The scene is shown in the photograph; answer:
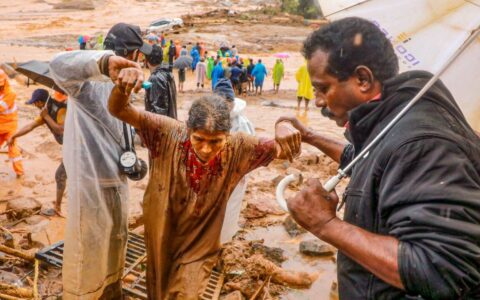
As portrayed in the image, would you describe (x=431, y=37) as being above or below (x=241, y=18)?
above

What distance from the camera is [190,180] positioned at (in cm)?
250

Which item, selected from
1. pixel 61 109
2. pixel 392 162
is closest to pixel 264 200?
pixel 61 109

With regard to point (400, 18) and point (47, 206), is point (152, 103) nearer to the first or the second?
point (47, 206)

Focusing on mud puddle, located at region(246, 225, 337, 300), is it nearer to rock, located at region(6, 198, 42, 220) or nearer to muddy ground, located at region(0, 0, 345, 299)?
muddy ground, located at region(0, 0, 345, 299)

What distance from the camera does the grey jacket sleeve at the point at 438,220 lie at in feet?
3.50

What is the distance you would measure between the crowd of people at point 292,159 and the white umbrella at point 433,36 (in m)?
0.28

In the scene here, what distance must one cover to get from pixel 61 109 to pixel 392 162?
4253 millimetres

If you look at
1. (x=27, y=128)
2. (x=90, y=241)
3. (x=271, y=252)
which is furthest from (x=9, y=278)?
(x=27, y=128)

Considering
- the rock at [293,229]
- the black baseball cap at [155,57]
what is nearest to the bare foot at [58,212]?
the black baseball cap at [155,57]

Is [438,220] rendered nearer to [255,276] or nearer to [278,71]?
[255,276]

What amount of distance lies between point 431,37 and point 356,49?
493 millimetres

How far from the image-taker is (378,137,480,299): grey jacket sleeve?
107cm

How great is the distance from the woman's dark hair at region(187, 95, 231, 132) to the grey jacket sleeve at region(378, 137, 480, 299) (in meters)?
1.39

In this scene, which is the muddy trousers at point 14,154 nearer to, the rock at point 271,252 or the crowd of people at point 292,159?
the crowd of people at point 292,159
